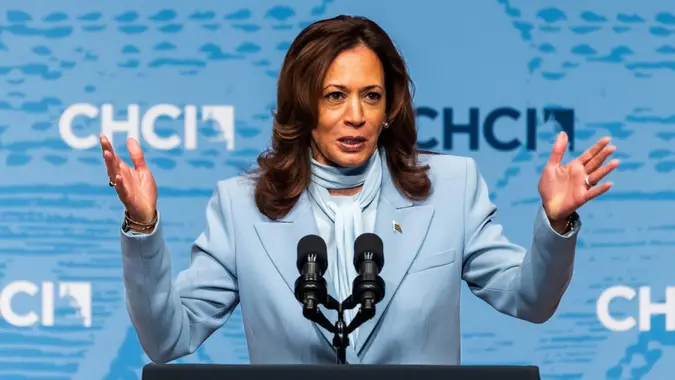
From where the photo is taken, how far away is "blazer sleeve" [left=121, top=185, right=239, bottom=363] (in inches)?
87.0

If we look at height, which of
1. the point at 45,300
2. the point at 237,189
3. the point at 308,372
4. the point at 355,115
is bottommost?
the point at 308,372

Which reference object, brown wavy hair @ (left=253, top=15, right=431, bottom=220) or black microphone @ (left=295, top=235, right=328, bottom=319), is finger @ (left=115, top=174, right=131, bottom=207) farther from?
brown wavy hair @ (left=253, top=15, right=431, bottom=220)

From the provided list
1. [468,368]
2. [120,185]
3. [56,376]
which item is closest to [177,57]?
[56,376]

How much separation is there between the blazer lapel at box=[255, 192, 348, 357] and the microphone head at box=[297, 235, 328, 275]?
0.47m

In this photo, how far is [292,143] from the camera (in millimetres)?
2566

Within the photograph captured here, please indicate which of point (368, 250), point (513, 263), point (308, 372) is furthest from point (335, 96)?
point (308, 372)

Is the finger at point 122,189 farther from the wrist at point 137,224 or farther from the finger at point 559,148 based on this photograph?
the finger at point 559,148

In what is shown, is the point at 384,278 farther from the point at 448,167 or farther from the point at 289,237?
the point at 448,167

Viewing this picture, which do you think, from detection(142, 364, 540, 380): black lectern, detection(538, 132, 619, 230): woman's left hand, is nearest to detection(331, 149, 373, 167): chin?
detection(538, 132, 619, 230): woman's left hand

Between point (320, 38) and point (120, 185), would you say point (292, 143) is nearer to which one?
point (320, 38)

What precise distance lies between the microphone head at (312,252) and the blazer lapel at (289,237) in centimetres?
47

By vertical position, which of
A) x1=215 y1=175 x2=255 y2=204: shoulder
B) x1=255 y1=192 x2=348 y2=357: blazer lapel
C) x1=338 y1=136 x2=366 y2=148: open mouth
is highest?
x1=338 y1=136 x2=366 y2=148: open mouth

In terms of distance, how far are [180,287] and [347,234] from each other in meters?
0.37

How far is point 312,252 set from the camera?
1.92 metres
